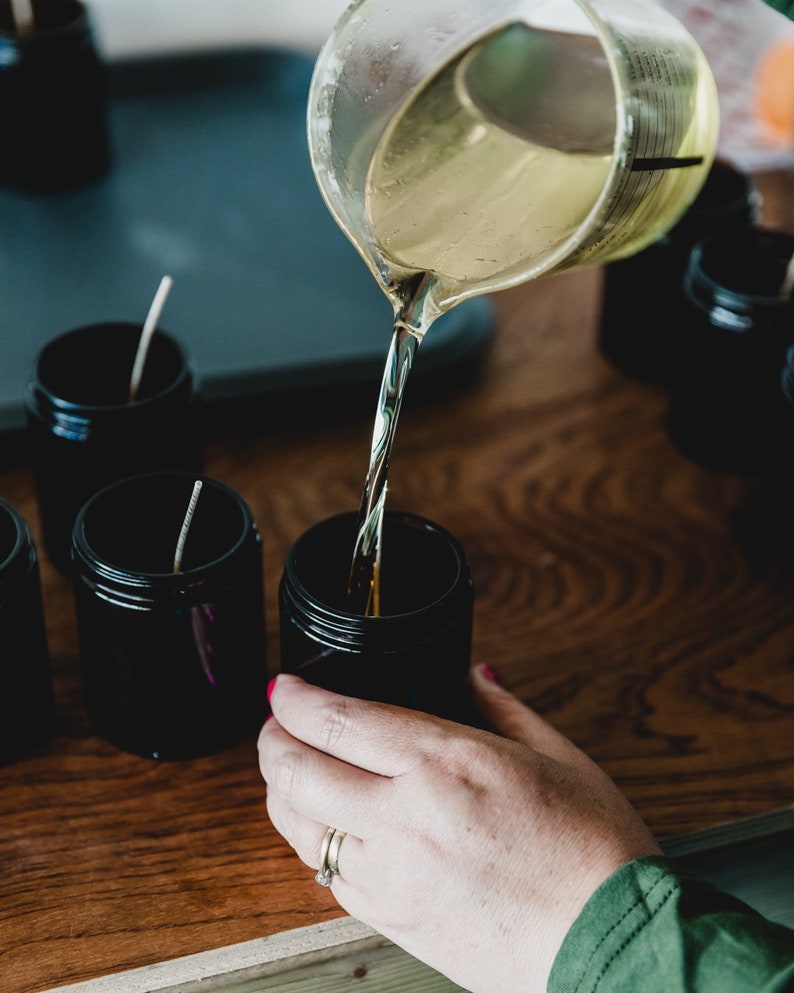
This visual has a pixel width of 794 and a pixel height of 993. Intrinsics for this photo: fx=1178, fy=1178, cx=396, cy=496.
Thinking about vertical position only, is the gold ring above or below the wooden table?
above

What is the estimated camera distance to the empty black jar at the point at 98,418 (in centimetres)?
71

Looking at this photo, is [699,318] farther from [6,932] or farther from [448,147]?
[6,932]

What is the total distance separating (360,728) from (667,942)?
6.7 inches

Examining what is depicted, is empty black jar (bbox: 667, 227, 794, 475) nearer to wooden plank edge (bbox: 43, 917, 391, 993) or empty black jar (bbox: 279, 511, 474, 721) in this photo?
empty black jar (bbox: 279, 511, 474, 721)

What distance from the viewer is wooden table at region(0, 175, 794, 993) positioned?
0.60 meters

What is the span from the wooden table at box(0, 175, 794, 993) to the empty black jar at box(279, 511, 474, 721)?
0.32 feet

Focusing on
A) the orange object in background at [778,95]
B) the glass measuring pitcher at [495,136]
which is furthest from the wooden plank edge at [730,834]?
the orange object in background at [778,95]

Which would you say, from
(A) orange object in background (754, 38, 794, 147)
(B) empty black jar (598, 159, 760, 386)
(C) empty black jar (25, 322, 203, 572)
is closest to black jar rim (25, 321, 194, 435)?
(C) empty black jar (25, 322, 203, 572)

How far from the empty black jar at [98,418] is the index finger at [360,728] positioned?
21 cm

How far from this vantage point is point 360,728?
575 mm

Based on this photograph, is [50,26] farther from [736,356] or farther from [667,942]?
[667,942]

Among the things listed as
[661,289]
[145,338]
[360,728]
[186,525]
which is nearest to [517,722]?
[360,728]

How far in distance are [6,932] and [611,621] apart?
0.41 metres

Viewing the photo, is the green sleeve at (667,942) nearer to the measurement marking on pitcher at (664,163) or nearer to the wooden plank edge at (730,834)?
the wooden plank edge at (730,834)
